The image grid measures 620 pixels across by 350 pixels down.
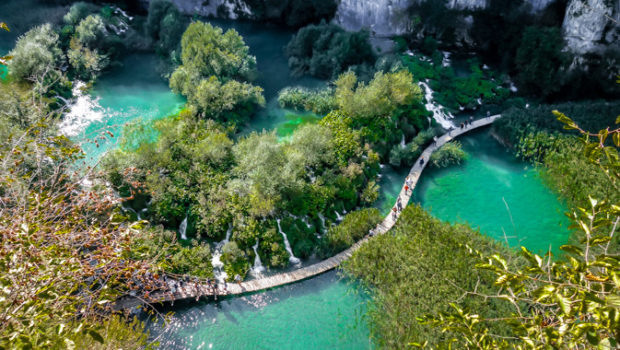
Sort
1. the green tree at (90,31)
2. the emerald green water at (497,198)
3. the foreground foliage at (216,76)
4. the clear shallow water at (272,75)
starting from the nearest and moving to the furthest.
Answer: the emerald green water at (497,198) < the foreground foliage at (216,76) < the clear shallow water at (272,75) < the green tree at (90,31)

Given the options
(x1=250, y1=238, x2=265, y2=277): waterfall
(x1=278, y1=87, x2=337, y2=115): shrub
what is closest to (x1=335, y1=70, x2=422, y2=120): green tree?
(x1=278, y1=87, x2=337, y2=115): shrub

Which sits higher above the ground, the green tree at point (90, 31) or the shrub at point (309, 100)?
the green tree at point (90, 31)

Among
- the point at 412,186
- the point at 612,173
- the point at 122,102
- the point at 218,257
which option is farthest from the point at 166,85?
the point at 612,173

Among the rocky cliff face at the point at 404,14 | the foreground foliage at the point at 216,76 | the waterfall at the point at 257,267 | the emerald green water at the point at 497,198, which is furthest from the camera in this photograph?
the rocky cliff face at the point at 404,14

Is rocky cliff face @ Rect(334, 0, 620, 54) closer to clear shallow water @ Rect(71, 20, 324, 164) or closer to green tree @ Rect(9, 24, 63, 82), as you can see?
clear shallow water @ Rect(71, 20, 324, 164)

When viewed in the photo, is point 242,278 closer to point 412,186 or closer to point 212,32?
point 412,186

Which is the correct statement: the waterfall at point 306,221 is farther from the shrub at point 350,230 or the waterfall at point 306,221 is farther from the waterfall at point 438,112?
the waterfall at point 438,112

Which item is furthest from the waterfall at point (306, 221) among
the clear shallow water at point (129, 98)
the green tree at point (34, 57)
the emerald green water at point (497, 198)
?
the green tree at point (34, 57)
